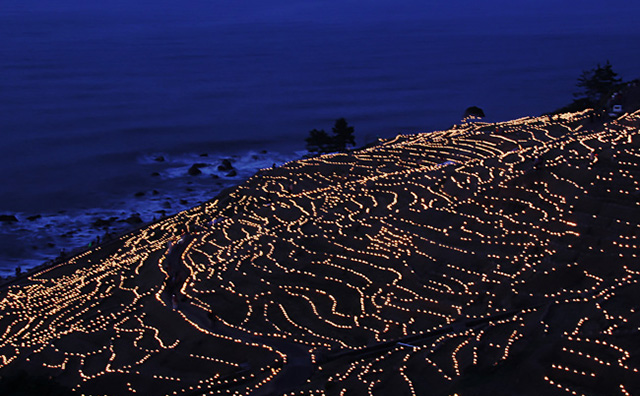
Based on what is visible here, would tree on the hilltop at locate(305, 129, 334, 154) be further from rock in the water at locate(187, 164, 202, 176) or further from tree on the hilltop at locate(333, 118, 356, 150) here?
rock in the water at locate(187, 164, 202, 176)

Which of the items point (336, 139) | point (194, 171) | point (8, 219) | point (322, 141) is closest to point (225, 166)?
point (194, 171)

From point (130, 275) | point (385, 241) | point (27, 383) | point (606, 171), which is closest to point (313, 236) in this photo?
point (385, 241)

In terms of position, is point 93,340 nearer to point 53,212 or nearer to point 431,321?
point 431,321

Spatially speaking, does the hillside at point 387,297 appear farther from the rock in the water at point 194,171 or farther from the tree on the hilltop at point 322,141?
the rock in the water at point 194,171

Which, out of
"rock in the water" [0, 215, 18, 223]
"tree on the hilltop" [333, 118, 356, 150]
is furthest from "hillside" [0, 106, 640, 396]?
"tree on the hilltop" [333, 118, 356, 150]

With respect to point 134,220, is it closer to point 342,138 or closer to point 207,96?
point 342,138
